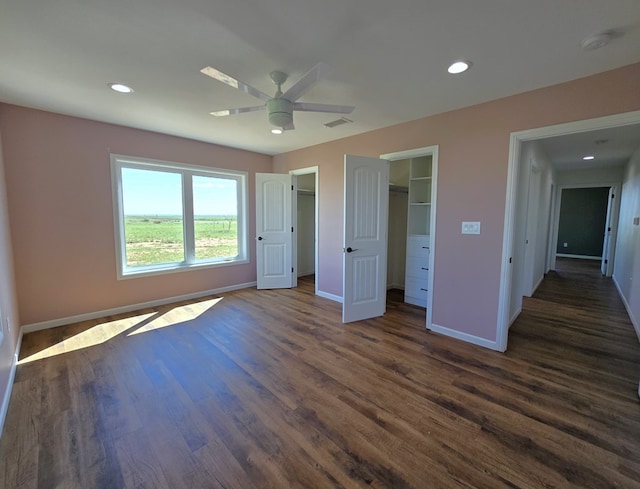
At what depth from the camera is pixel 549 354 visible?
9.25 feet

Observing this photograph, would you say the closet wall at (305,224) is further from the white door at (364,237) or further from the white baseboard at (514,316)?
the white baseboard at (514,316)

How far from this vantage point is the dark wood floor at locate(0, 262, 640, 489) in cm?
152

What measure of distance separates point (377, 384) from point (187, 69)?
119 inches

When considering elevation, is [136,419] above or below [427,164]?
below

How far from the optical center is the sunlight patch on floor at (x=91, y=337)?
279cm

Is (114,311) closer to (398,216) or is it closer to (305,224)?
(305,224)

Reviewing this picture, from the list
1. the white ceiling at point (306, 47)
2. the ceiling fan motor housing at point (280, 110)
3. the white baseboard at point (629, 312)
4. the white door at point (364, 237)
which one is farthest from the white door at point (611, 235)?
the ceiling fan motor housing at point (280, 110)

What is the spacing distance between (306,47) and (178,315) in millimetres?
3557

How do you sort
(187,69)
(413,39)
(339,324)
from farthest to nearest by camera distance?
(339,324) → (187,69) → (413,39)

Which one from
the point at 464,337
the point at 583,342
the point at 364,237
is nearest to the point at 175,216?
the point at 364,237

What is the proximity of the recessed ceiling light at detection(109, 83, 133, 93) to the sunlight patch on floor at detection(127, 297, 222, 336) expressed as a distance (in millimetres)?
2602

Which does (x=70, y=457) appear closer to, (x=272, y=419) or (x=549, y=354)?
(x=272, y=419)

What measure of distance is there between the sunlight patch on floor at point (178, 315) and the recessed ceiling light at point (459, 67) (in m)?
3.95

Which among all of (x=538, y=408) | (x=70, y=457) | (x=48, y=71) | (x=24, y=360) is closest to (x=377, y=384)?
(x=538, y=408)
